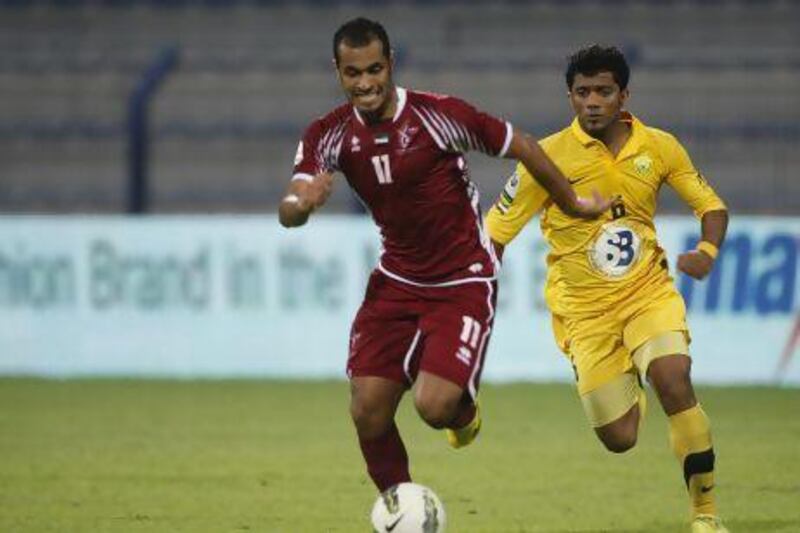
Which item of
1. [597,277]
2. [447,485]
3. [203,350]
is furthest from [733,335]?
[597,277]

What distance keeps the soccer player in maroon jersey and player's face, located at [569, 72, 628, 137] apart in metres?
1.03

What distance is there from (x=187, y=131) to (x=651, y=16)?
550 centimetres

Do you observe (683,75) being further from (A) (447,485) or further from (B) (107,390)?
(A) (447,485)

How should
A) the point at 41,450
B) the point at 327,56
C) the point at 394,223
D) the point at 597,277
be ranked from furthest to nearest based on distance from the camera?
the point at 327,56, the point at 41,450, the point at 597,277, the point at 394,223

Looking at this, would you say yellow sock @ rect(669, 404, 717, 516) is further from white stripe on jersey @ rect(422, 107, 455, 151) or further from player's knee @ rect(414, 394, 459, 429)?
white stripe on jersey @ rect(422, 107, 455, 151)

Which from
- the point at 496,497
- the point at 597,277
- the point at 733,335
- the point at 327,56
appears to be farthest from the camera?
the point at 327,56

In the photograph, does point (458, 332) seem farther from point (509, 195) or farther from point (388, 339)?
point (509, 195)

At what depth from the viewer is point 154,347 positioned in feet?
49.7

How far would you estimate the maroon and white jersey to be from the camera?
6.91 metres

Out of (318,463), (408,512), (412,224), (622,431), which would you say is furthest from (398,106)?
(318,463)

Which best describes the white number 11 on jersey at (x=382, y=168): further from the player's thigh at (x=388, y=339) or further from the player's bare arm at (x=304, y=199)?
the player's thigh at (x=388, y=339)

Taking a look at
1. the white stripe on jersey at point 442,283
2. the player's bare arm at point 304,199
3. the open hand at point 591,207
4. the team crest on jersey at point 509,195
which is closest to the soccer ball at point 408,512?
the white stripe on jersey at point 442,283

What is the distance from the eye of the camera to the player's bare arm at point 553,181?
6.88 meters

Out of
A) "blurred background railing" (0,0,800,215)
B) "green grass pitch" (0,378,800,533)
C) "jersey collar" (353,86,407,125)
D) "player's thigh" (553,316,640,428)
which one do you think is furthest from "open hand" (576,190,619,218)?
"blurred background railing" (0,0,800,215)
